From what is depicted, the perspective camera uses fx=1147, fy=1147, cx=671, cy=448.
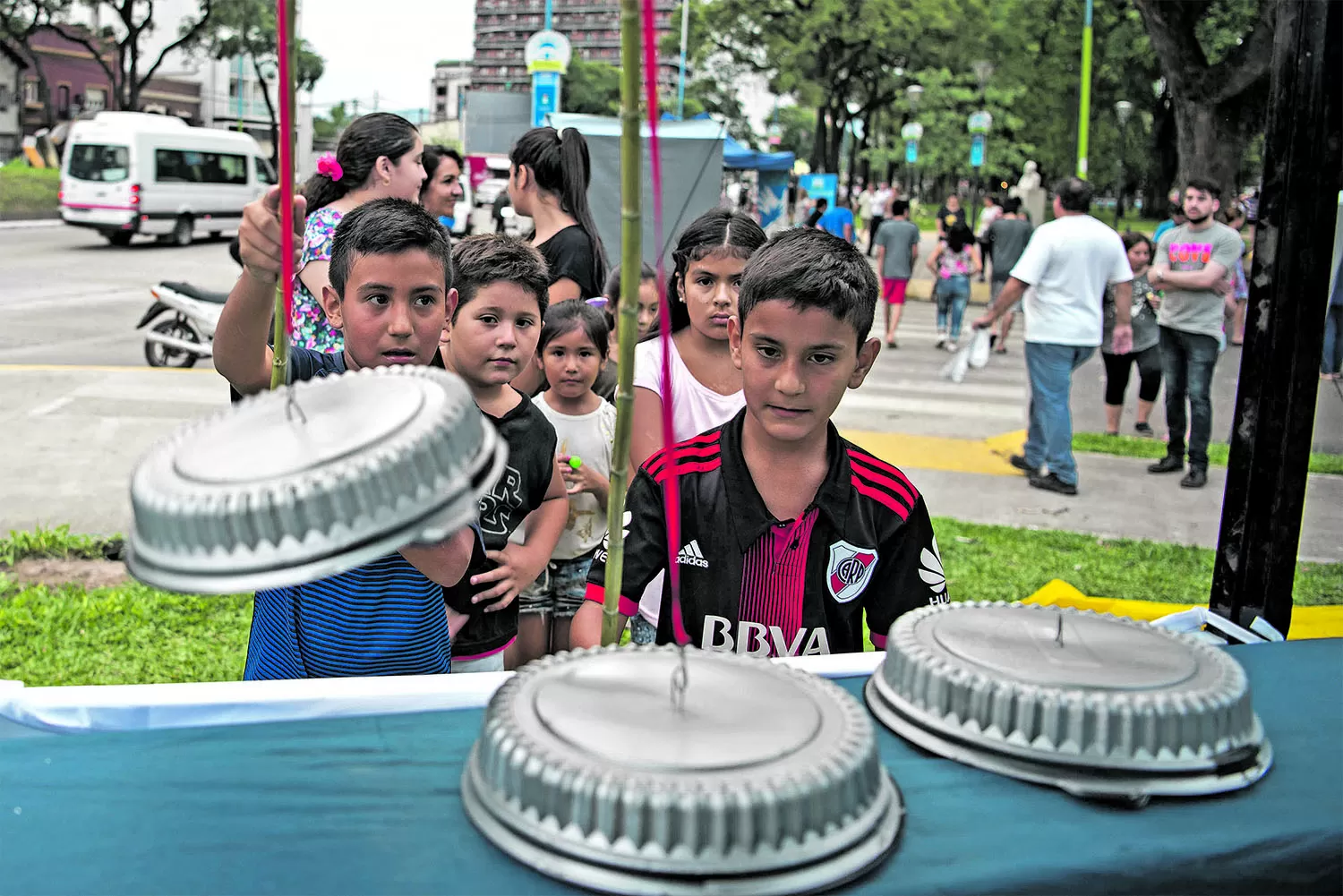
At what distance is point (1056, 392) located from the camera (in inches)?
273

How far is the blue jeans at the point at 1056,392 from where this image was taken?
6.92m

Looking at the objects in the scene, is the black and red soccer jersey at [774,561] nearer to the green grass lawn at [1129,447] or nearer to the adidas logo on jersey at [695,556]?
the adidas logo on jersey at [695,556]

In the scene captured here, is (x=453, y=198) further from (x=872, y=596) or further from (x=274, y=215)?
(x=274, y=215)

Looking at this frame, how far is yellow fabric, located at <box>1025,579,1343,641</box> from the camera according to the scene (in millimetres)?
2939

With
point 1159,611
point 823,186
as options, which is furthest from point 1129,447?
point 823,186

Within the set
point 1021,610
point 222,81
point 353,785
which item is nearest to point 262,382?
point 353,785

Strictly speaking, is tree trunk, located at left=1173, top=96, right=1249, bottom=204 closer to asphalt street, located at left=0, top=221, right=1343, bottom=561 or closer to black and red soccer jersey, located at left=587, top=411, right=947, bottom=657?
asphalt street, located at left=0, top=221, right=1343, bottom=561

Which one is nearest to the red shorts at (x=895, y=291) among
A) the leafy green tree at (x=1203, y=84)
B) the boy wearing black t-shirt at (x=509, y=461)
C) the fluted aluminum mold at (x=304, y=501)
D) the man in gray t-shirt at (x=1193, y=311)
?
the leafy green tree at (x=1203, y=84)

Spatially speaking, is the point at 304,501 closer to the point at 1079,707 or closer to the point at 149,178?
the point at 1079,707

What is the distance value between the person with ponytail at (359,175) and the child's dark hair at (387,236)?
4.42 feet

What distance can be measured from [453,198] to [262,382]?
3.34 metres

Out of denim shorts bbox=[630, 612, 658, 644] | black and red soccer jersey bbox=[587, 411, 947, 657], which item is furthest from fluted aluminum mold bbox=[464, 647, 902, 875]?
denim shorts bbox=[630, 612, 658, 644]

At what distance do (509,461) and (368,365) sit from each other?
70 centimetres

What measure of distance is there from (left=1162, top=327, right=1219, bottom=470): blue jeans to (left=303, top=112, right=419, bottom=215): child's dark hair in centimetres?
538
